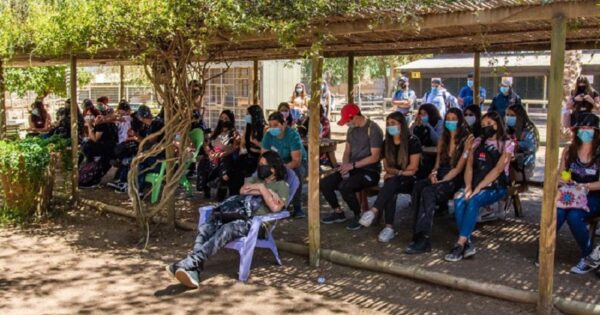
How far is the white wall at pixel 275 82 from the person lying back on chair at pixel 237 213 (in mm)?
12499

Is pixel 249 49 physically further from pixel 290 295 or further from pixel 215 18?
pixel 290 295

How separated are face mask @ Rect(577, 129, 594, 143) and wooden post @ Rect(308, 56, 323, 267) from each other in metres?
2.37

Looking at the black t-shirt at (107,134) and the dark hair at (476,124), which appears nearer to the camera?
the dark hair at (476,124)

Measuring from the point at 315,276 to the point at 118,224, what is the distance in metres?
3.28

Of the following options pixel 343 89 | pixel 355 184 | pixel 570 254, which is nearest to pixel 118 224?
pixel 355 184

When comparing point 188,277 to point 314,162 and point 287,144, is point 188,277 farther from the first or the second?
point 287,144

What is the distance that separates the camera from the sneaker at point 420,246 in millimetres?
6125

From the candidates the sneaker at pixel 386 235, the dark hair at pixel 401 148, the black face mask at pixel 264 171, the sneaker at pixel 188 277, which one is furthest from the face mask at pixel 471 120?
the sneaker at pixel 188 277

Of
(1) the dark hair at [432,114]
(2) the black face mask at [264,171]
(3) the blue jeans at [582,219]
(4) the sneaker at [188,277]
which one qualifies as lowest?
(4) the sneaker at [188,277]

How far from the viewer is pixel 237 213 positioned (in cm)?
589

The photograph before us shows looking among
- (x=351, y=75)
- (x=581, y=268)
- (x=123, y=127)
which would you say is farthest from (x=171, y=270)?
(x=123, y=127)

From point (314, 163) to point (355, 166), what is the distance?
136cm

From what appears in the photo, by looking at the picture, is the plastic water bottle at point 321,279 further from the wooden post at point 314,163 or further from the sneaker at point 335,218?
the sneaker at point 335,218

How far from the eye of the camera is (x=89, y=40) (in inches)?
259
